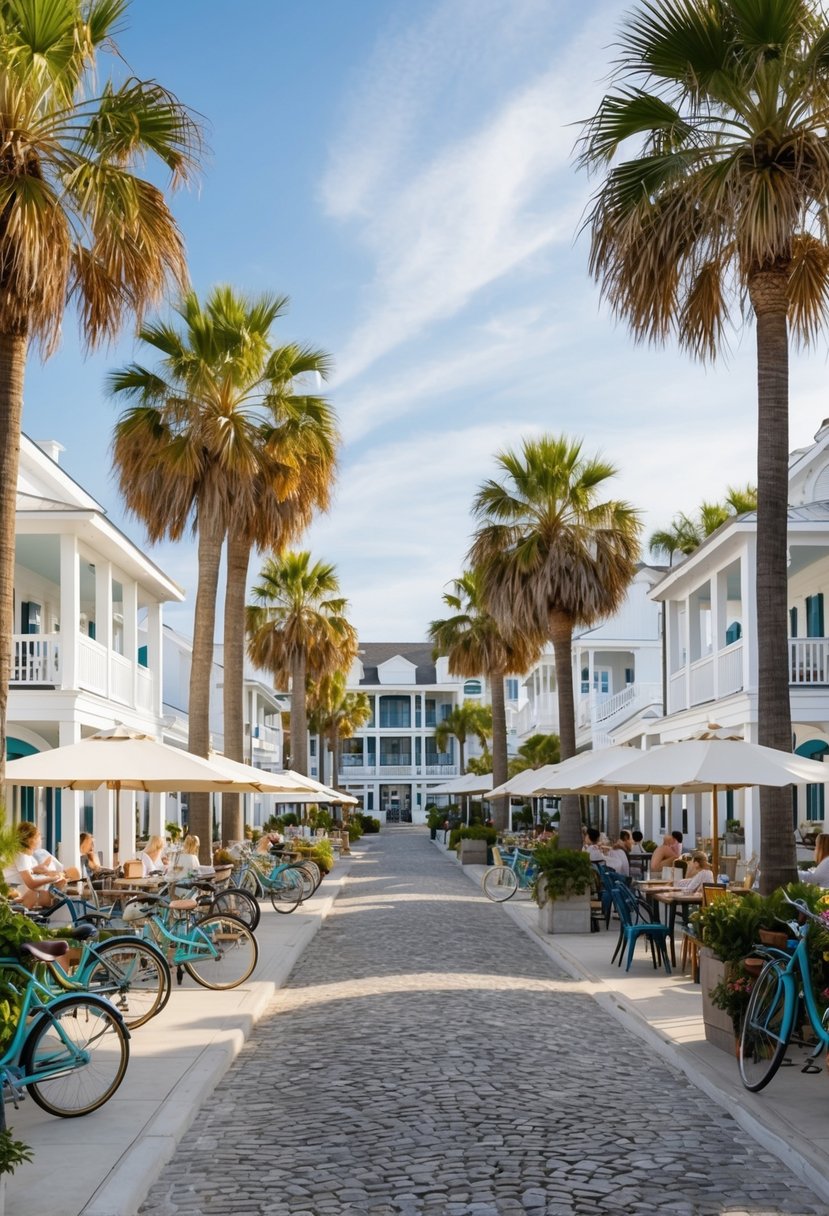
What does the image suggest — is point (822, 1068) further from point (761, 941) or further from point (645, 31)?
point (645, 31)

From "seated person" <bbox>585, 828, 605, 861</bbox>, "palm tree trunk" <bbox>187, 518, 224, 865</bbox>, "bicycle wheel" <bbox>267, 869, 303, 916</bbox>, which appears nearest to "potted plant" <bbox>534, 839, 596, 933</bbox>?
"seated person" <bbox>585, 828, 605, 861</bbox>

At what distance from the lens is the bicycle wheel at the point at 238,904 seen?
50.1 feet

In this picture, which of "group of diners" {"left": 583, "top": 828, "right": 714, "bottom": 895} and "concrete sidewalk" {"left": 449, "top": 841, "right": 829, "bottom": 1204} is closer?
"concrete sidewalk" {"left": 449, "top": 841, "right": 829, "bottom": 1204}

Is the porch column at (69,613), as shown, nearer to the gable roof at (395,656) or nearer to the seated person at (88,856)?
A: the seated person at (88,856)

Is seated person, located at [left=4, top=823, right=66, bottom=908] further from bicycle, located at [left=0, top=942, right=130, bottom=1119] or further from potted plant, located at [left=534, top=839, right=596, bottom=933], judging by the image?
bicycle, located at [left=0, top=942, right=130, bottom=1119]

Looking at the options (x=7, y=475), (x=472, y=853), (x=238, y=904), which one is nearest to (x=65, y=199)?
(x=7, y=475)

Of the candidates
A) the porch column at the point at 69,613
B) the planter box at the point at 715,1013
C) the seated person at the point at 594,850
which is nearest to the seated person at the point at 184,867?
the porch column at the point at 69,613

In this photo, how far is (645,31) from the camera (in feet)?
41.8

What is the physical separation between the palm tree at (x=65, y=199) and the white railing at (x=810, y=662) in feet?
56.1

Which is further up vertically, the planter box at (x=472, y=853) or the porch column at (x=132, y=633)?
the porch column at (x=132, y=633)

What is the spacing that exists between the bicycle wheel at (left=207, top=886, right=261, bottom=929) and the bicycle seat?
683 cm

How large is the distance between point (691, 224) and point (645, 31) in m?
1.78

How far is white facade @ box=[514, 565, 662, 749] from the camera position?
47.7m

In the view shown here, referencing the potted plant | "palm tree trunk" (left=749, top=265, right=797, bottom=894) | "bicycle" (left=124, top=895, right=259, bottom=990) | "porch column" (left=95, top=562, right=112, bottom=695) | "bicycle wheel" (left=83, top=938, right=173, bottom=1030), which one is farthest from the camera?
"porch column" (left=95, top=562, right=112, bottom=695)
